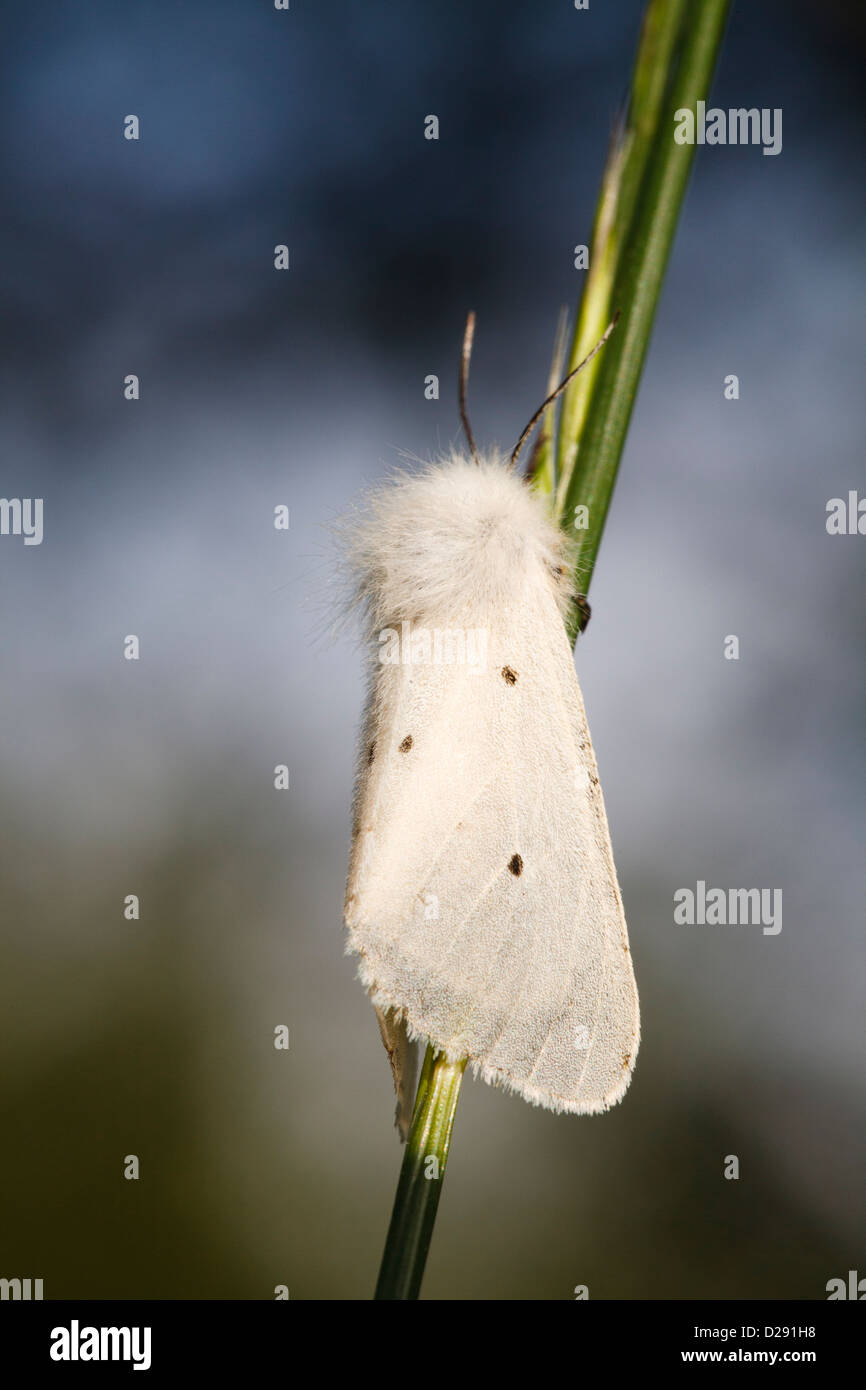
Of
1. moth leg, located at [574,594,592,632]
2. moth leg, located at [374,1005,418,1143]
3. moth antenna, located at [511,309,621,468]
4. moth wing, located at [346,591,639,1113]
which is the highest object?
moth antenna, located at [511,309,621,468]

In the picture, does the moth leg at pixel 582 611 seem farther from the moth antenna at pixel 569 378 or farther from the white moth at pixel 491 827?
the moth antenna at pixel 569 378

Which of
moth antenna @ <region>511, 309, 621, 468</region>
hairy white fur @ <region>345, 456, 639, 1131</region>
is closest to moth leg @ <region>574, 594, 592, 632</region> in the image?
hairy white fur @ <region>345, 456, 639, 1131</region>

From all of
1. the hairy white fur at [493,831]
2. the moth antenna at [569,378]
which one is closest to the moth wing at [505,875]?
the hairy white fur at [493,831]

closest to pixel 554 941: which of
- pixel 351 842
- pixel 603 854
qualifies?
pixel 603 854

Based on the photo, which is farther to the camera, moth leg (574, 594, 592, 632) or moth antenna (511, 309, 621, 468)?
moth leg (574, 594, 592, 632)

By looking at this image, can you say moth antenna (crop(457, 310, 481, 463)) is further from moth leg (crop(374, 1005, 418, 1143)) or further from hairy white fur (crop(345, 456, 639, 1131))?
moth leg (crop(374, 1005, 418, 1143))

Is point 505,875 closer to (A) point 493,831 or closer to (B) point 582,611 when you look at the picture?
(A) point 493,831

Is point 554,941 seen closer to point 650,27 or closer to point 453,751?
point 453,751

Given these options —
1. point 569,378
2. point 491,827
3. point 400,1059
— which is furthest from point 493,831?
point 569,378
